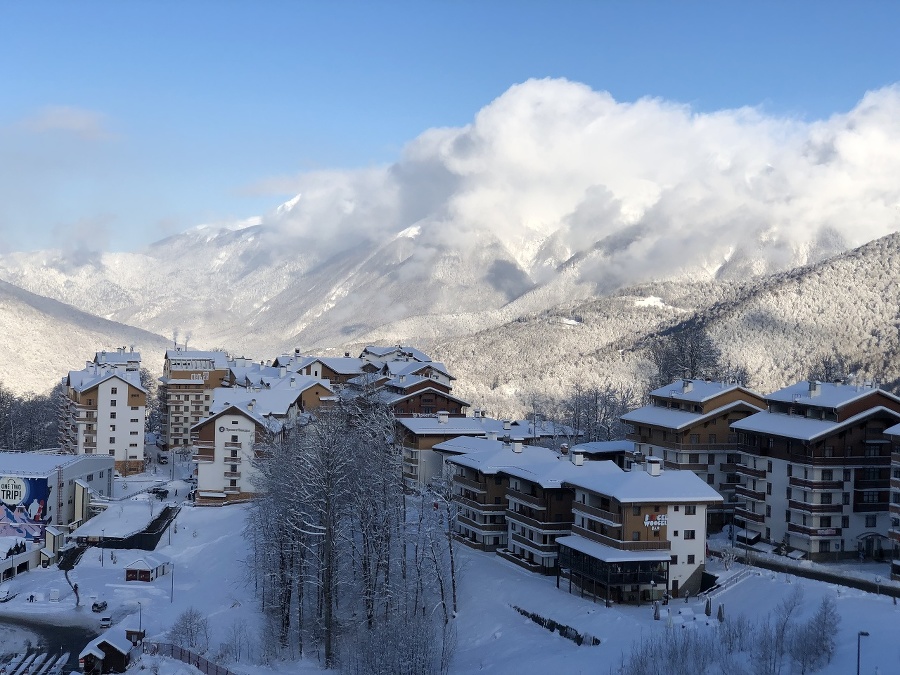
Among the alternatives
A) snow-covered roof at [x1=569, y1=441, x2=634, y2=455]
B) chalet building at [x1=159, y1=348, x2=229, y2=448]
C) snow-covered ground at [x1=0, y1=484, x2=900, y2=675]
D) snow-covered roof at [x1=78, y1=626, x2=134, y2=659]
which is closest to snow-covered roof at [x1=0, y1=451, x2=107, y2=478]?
snow-covered ground at [x1=0, y1=484, x2=900, y2=675]

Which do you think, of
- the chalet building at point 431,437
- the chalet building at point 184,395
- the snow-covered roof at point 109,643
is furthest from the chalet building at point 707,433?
the chalet building at point 184,395

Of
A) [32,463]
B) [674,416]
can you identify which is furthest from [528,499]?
[32,463]

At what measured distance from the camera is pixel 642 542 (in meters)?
56.7

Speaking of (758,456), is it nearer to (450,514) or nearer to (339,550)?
(450,514)

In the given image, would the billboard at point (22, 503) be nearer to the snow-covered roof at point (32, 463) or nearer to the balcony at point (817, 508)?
the snow-covered roof at point (32, 463)

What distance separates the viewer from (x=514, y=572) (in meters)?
63.9

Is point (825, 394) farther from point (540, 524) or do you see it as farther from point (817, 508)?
point (540, 524)

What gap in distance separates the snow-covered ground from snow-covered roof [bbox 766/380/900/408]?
30.6 feet

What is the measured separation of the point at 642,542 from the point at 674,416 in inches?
735

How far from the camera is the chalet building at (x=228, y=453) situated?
90.2m

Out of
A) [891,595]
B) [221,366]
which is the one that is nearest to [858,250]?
[221,366]

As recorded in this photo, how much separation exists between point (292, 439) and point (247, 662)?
80.1 ft

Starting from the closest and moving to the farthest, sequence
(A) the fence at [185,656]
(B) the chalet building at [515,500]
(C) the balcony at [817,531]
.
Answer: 1. (A) the fence at [185,656]
2. (C) the balcony at [817,531]
3. (B) the chalet building at [515,500]

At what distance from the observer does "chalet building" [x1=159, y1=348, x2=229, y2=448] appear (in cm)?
11888
